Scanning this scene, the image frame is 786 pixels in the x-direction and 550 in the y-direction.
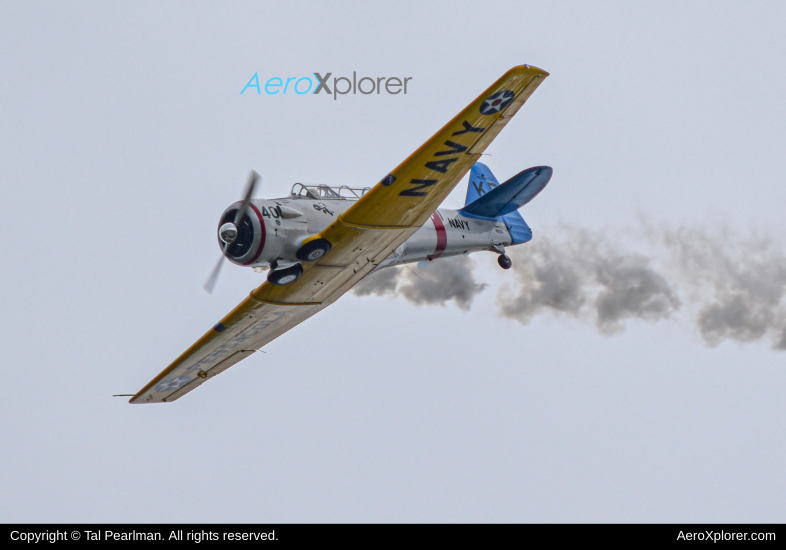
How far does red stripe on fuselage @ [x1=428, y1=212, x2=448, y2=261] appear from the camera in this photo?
53.1 ft

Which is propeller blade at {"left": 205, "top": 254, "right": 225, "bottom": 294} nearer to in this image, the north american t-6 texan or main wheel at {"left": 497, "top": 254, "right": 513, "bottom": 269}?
the north american t-6 texan

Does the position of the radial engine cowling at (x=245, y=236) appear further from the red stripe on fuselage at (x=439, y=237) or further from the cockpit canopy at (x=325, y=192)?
the red stripe on fuselage at (x=439, y=237)

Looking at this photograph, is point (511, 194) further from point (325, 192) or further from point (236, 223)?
point (236, 223)

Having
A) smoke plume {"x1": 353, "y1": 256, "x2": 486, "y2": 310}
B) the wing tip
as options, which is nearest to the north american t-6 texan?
the wing tip

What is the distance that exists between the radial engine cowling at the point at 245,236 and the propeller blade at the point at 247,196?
0.16ft

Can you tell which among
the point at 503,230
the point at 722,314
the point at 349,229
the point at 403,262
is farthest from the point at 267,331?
the point at 722,314

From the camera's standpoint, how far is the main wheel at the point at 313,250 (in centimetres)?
1346

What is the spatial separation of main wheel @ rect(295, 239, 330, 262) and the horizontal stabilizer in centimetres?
410

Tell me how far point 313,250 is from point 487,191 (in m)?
6.99

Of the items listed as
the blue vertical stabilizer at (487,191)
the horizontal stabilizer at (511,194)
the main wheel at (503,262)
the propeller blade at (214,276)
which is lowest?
the propeller blade at (214,276)

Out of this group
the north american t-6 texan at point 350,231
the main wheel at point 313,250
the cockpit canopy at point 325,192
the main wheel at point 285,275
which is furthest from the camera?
the cockpit canopy at point 325,192

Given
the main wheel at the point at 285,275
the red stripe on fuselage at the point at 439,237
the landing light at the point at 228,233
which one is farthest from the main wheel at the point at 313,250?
the red stripe on fuselage at the point at 439,237

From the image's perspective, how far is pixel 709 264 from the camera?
2050cm

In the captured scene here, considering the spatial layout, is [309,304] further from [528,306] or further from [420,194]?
[528,306]
